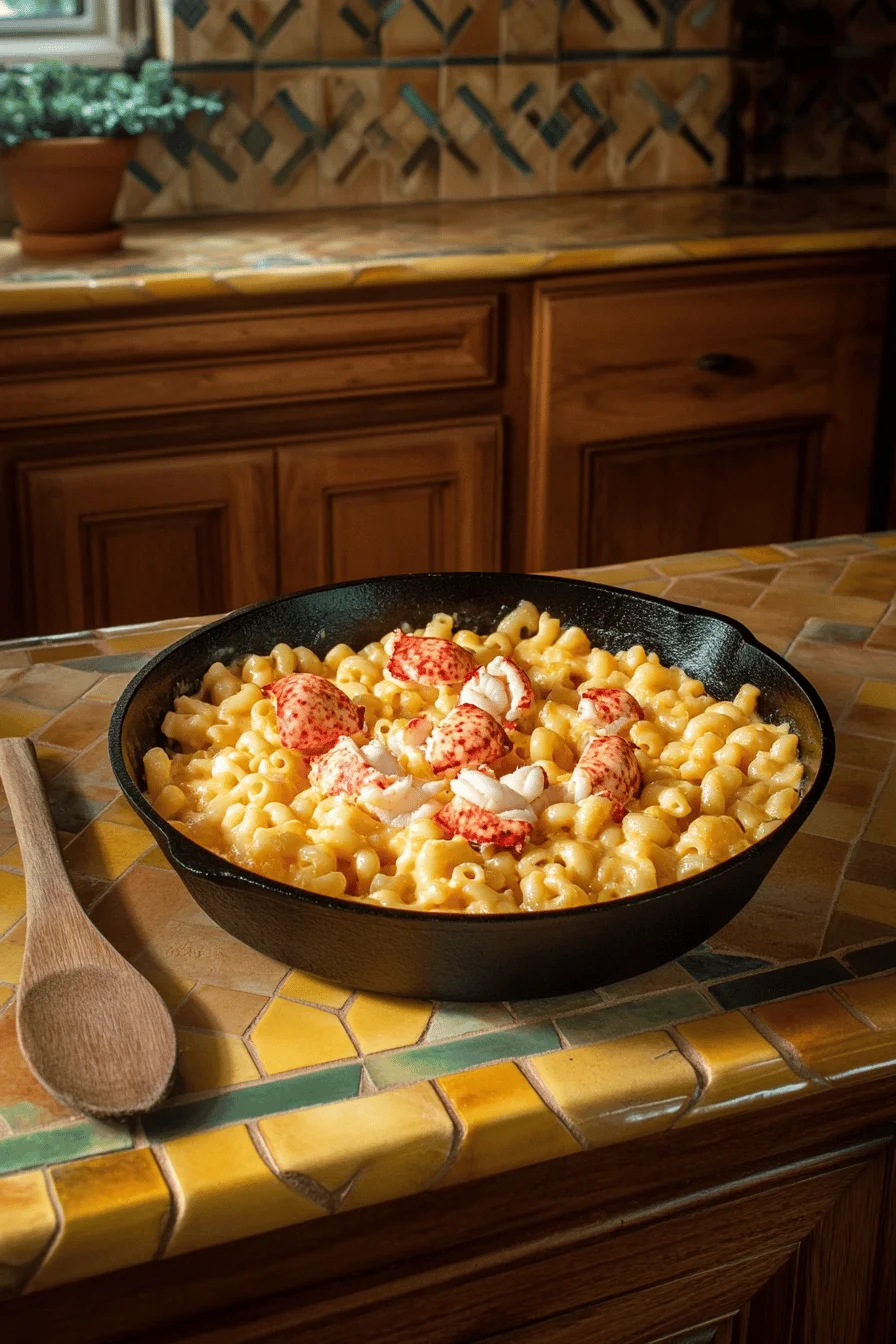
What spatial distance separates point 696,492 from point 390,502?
60 cm

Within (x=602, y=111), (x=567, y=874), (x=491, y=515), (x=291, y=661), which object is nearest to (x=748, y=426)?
(x=491, y=515)

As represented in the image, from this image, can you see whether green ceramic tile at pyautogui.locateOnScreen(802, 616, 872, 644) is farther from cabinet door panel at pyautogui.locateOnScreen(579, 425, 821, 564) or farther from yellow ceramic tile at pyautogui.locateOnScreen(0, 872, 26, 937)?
Answer: cabinet door panel at pyautogui.locateOnScreen(579, 425, 821, 564)

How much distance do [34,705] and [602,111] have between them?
2314 mm

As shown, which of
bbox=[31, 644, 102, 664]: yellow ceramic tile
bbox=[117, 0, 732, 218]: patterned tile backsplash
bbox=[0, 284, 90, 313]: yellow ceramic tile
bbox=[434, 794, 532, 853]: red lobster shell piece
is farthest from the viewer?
bbox=[117, 0, 732, 218]: patterned tile backsplash

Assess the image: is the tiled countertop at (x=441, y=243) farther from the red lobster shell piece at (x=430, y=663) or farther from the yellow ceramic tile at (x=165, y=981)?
the yellow ceramic tile at (x=165, y=981)

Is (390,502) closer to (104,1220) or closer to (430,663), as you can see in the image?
(430,663)

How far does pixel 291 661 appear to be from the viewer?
1074 mm

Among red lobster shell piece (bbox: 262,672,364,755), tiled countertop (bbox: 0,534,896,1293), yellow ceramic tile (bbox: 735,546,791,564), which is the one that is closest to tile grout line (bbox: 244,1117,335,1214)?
tiled countertop (bbox: 0,534,896,1293)

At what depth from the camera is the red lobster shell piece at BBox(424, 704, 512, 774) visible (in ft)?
3.02

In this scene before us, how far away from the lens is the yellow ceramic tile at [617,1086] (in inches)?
27.9

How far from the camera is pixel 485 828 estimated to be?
2.77 ft

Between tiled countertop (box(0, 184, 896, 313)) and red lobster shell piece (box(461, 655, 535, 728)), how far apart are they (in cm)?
136

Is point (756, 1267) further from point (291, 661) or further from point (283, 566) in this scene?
point (283, 566)

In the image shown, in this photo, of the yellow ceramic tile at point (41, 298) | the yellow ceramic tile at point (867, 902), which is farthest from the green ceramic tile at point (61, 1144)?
the yellow ceramic tile at point (41, 298)
